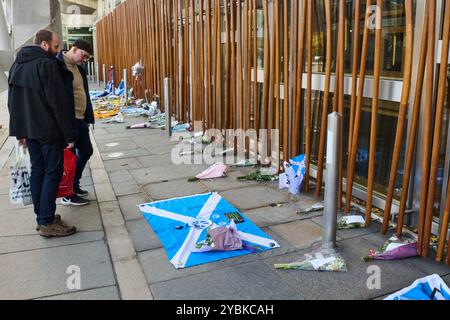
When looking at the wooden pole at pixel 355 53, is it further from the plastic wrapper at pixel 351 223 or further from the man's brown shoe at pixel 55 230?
the man's brown shoe at pixel 55 230

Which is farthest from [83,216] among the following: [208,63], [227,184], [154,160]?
[208,63]

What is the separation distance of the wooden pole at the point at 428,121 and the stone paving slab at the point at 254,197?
1585mm

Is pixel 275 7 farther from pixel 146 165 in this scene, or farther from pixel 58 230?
pixel 58 230

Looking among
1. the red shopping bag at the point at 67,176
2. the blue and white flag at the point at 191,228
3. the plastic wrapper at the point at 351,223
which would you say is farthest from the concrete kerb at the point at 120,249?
the plastic wrapper at the point at 351,223

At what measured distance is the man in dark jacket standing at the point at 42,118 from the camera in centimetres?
370

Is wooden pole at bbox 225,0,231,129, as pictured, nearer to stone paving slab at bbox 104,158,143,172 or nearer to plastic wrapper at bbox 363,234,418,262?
stone paving slab at bbox 104,158,143,172

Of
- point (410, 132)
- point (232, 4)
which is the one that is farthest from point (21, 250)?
point (232, 4)

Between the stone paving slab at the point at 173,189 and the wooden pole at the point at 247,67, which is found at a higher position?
the wooden pole at the point at 247,67

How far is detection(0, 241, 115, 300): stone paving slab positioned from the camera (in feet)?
10.3

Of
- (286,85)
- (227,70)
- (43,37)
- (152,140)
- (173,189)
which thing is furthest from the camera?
(152,140)

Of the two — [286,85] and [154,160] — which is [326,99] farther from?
[154,160]

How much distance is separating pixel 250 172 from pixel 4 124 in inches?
302

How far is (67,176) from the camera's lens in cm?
440

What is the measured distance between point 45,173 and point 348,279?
2.69m
